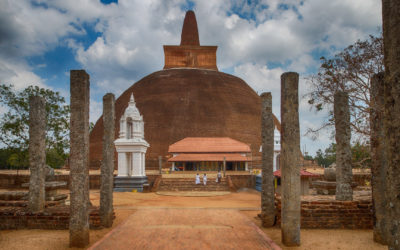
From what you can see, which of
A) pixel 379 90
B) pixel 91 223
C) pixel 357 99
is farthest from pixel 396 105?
pixel 357 99

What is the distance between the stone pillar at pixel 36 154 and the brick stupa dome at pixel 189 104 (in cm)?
2633

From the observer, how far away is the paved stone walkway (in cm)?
670

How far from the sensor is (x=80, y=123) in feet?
21.0

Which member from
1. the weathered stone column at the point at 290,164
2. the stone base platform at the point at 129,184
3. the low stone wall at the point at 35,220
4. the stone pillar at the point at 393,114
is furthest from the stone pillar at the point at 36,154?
the stone base platform at the point at 129,184

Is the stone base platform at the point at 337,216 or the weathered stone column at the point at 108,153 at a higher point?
the weathered stone column at the point at 108,153

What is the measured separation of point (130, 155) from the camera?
818 inches

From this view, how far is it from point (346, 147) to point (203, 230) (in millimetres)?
4325

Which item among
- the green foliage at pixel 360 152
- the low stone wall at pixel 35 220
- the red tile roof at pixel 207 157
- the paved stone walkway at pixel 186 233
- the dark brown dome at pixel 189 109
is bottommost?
the paved stone walkway at pixel 186 233

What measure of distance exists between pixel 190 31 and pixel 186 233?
1767 inches

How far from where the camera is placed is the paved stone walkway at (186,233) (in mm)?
6695

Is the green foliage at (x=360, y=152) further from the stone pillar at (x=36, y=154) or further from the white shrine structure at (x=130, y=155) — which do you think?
the white shrine structure at (x=130, y=155)

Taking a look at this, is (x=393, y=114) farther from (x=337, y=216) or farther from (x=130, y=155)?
(x=130, y=155)

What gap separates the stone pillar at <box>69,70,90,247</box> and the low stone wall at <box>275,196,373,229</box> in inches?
206

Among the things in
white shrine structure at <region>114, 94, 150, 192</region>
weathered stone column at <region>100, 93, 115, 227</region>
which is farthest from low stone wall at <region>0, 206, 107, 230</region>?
white shrine structure at <region>114, 94, 150, 192</region>
